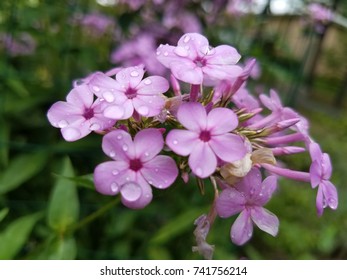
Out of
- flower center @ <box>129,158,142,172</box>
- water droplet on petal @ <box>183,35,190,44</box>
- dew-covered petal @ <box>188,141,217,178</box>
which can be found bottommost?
flower center @ <box>129,158,142,172</box>

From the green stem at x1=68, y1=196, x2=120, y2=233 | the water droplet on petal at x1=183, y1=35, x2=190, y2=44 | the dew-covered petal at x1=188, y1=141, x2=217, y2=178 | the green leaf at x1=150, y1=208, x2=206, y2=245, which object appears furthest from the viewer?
the green leaf at x1=150, y1=208, x2=206, y2=245

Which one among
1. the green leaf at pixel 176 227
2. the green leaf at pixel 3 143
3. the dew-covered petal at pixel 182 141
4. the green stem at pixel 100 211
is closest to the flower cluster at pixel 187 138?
the dew-covered petal at pixel 182 141

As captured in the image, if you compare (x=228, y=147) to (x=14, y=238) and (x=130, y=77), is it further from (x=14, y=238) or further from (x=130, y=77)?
(x=14, y=238)

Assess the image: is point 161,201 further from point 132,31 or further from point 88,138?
point 132,31

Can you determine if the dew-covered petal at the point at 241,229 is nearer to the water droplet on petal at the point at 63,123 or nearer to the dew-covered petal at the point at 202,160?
the dew-covered petal at the point at 202,160

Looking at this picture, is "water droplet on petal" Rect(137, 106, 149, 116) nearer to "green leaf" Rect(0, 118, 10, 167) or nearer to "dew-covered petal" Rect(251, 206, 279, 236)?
"dew-covered petal" Rect(251, 206, 279, 236)

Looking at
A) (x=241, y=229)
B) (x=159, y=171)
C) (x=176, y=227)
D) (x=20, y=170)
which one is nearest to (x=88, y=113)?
(x=159, y=171)

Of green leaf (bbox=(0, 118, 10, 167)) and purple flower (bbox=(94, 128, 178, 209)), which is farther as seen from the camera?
green leaf (bbox=(0, 118, 10, 167))

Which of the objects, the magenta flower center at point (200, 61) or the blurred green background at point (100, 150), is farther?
the blurred green background at point (100, 150)

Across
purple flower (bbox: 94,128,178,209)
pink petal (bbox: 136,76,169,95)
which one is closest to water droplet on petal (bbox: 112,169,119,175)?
purple flower (bbox: 94,128,178,209)
